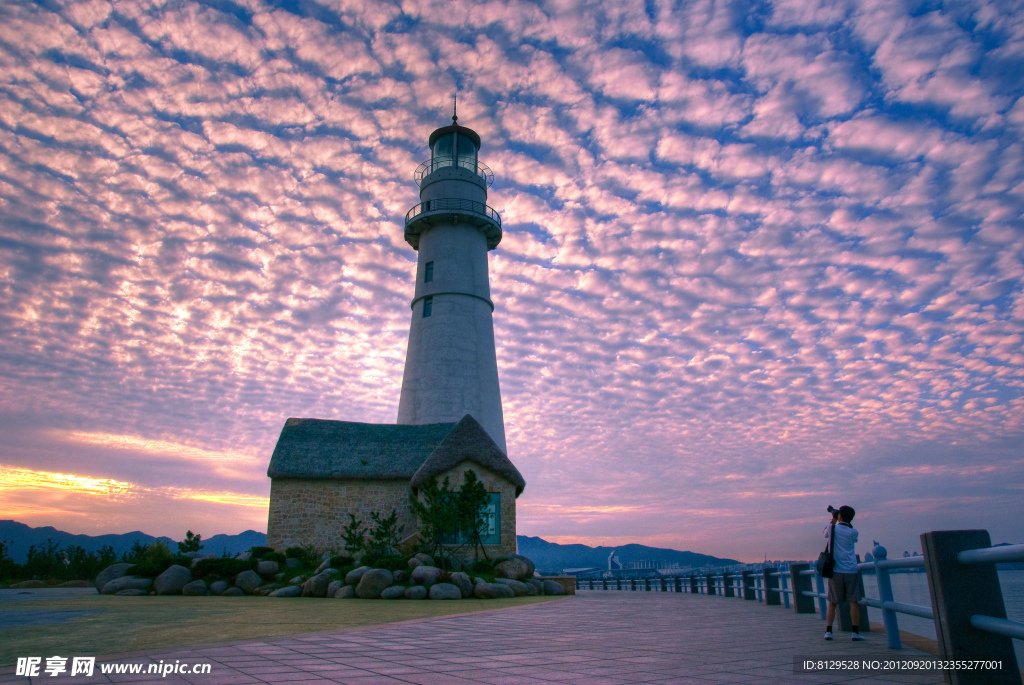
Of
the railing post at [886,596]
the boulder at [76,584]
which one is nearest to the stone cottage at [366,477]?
the boulder at [76,584]

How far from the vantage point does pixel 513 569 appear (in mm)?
20609

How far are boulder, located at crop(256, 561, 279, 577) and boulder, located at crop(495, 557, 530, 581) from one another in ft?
25.4

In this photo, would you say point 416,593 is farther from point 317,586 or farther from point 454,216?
point 454,216

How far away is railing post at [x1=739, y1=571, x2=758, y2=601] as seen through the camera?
1633 centimetres

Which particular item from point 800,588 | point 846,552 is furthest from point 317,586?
point 846,552

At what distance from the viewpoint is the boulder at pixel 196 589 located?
63.5ft

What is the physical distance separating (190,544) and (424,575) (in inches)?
459

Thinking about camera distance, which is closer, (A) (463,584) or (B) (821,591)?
(B) (821,591)

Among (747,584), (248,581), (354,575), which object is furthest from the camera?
(248,581)

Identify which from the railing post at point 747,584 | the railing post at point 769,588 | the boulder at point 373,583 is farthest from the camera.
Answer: the boulder at point 373,583

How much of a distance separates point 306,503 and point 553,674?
21779mm

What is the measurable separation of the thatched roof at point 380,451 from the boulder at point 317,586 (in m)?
5.58

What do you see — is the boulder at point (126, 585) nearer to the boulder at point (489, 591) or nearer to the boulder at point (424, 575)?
the boulder at point (424, 575)

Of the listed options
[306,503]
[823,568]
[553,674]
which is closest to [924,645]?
[823,568]
